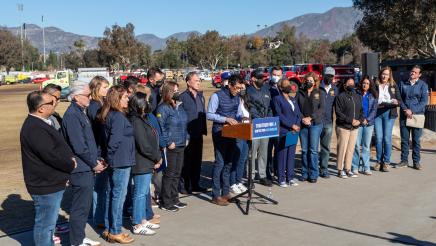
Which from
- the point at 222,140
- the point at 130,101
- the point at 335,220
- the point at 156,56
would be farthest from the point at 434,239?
the point at 156,56

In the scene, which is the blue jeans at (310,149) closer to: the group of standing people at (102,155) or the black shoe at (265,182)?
the black shoe at (265,182)

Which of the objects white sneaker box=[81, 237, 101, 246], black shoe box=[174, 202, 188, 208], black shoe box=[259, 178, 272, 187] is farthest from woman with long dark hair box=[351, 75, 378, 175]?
white sneaker box=[81, 237, 101, 246]

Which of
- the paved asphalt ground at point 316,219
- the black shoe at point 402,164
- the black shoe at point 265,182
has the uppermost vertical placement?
the black shoe at point 402,164

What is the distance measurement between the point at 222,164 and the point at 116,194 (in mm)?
2071

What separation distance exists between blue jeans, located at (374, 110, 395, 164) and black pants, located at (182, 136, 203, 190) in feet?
11.4

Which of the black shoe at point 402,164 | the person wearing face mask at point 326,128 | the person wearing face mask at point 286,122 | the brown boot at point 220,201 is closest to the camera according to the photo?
the brown boot at point 220,201

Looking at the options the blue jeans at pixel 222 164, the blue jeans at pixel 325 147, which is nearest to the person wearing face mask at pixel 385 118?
the blue jeans at pixel 325 147

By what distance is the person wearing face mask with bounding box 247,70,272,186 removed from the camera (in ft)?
26.0

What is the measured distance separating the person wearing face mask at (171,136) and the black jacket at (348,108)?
10.3ft

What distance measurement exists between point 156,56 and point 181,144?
10959cm

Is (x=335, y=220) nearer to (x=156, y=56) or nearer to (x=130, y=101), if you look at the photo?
(x=130, y=101)

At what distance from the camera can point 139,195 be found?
18.8 feet

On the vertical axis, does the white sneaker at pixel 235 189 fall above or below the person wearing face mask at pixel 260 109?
below

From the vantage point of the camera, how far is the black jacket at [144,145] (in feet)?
18.2
